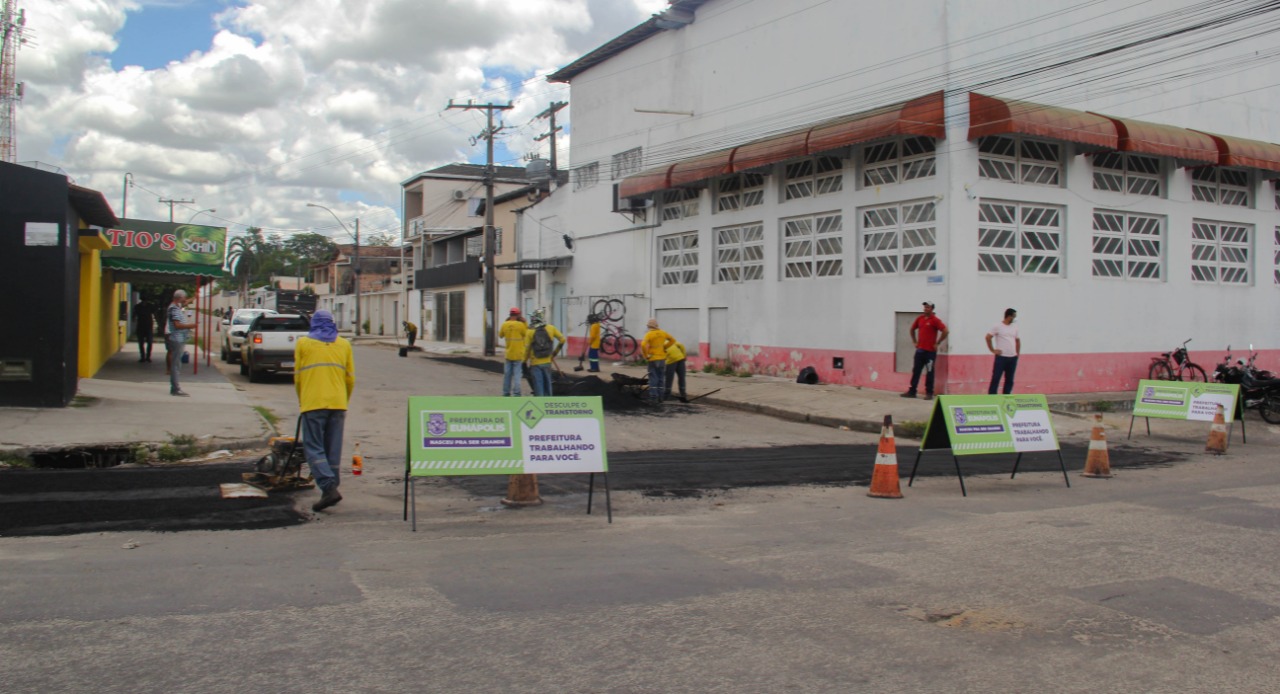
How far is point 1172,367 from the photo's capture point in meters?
21.0

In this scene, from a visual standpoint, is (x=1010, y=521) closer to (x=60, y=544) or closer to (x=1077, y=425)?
(x=60, y=544)

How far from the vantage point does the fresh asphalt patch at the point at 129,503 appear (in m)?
7.60

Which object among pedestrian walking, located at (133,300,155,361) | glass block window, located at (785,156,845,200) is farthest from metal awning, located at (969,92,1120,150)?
pedestrian walking, located at (133,300,155,361)

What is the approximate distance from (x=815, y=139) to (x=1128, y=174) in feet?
23.1

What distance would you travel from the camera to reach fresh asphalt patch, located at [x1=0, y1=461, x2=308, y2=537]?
7598 mm

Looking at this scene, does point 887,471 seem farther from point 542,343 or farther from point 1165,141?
point 1165,141

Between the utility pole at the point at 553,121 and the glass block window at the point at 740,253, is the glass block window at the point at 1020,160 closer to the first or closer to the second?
the glass block window at the point at 740,253

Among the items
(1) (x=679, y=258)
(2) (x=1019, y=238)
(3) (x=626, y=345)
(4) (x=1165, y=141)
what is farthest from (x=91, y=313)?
(4) (x=1165, y=141)

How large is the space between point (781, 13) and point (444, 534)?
19.2 meters

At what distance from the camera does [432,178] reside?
181ft

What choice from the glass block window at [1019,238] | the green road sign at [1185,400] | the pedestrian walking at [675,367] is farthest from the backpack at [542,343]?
the green road sign at [1185,400]

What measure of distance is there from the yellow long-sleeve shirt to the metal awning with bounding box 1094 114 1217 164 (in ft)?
54.5

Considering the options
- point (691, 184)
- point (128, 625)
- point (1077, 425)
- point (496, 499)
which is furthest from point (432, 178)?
point (128, 625)

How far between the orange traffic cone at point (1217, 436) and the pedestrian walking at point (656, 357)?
9.43 metres
